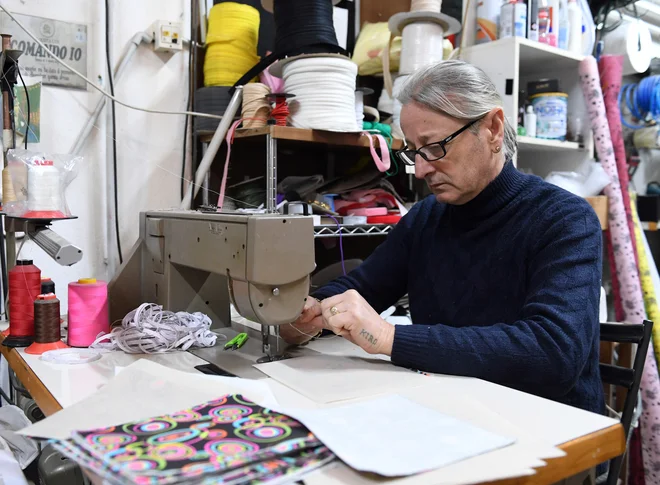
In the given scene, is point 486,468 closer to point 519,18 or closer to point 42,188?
point 42,188

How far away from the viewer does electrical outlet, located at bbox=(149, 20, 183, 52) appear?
1.85 meters

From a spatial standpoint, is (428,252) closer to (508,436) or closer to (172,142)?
(508,436)

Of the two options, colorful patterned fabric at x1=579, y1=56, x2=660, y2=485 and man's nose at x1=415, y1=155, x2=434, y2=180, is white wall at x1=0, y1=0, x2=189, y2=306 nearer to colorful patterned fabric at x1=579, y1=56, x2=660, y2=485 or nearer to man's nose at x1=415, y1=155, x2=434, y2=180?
man's nose at x1=415, y1=155, x2=434, y2=180

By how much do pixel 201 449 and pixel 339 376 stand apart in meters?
0.41

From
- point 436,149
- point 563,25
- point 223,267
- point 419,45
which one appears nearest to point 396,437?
point 223,267

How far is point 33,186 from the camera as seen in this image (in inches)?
49.0

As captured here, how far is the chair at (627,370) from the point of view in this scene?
1301mm

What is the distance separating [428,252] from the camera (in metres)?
1.47

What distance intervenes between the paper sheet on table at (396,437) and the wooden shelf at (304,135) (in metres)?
1.01

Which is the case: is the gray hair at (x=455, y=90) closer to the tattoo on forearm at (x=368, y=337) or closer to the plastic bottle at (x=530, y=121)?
the tattoo on forearm at (x=368, y=337)

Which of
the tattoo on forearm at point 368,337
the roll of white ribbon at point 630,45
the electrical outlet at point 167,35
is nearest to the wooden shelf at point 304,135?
the electrical outlet at point 167,35

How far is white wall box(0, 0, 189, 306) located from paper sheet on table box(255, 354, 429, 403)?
99 centimetres

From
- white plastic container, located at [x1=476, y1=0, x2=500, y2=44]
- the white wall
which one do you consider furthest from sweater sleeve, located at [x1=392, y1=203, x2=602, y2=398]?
white plastic container, located at [x1=476, y1=0, x2=500, y2=44]

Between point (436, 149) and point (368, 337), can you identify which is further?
point (436, 149)
